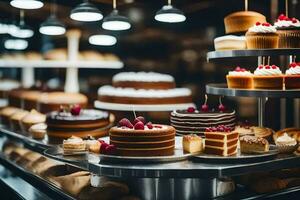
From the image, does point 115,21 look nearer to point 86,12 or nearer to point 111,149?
point 86,12

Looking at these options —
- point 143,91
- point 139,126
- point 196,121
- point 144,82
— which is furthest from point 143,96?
point 139,126

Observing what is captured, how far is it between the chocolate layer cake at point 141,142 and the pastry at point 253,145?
540 millimetres

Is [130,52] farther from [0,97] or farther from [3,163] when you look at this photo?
[3,163]

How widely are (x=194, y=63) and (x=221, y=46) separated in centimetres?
266

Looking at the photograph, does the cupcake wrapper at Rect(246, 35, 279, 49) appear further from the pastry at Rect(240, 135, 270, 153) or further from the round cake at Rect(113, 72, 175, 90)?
the round cake at Rect(113, 72, 175, 90)

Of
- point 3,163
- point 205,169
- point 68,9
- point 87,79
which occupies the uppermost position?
point 68,9

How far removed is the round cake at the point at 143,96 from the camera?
5086 millimetres

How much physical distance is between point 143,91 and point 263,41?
188cm

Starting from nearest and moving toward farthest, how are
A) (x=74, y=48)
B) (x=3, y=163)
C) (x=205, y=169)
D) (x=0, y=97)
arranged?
(x=205, y=169)
(x=3, y=163)
(x=74, y=48)
(x=0, y=97)

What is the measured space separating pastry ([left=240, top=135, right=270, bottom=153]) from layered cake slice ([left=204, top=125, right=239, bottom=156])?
53 mm

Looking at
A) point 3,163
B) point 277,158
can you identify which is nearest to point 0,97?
point 3,163

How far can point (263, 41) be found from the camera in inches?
142

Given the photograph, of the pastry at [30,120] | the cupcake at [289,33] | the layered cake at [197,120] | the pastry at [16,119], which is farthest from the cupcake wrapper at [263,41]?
the pastry at [16,119]

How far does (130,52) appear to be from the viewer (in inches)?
303
